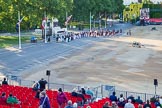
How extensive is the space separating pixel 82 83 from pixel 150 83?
6.38 metres

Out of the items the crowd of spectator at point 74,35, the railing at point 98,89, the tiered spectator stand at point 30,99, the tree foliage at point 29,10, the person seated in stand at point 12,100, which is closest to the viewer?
the tiered spectator stand at point 30,99

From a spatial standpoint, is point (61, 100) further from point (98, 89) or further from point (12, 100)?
point (98, 89)

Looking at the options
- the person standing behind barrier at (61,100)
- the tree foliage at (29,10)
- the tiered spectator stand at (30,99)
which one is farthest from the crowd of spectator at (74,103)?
the tree foliage at (29,10)

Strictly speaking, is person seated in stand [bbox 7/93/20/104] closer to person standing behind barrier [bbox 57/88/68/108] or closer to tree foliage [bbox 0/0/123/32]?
person standing behind barrier [bbox 57/88/68/108]

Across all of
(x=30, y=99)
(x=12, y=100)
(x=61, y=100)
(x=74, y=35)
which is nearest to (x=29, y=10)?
(x=74, y=35)

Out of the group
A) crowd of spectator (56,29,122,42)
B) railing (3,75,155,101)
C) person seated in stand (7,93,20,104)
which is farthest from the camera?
crowd of spectator (56,29,122,42)

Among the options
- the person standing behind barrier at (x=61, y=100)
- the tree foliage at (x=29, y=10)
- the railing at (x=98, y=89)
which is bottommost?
the railing at (x=98, y=89)

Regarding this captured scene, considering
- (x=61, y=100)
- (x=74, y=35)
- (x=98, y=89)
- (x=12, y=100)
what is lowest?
(x=98, y=89)

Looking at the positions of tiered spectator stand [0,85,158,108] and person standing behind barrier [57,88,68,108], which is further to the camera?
person standing behind barrier [57,88,68,108]

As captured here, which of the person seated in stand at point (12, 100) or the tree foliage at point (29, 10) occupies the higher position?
the tree foliage at point (29, 10)

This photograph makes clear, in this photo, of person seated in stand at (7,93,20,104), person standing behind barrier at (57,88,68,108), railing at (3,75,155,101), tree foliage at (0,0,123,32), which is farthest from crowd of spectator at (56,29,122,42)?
person seated in stand at (7,93,20,104)

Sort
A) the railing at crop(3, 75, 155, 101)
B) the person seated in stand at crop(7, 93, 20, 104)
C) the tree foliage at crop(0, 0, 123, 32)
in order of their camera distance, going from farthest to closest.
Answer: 1. the tree foliage at crop(0, 0, 123, 32)
2. the railing at crop(3, 75, 155, 101)
3. the person seated in stand at crop(7, 93, 20, 104)

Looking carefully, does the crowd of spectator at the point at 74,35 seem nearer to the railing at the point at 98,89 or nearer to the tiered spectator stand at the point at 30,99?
the railing at the point at 98,89

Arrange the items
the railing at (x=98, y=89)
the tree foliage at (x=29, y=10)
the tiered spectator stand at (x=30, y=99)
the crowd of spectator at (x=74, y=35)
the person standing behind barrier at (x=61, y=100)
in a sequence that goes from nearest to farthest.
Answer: the tiered spectator stand at (x=30, y=99), the person standing behind barrier at (x=61, y=100), the railing at (x=98, y=89), the tree foliage at (x=29, y=10), the crowd of spectator at (x=74, y=35)
